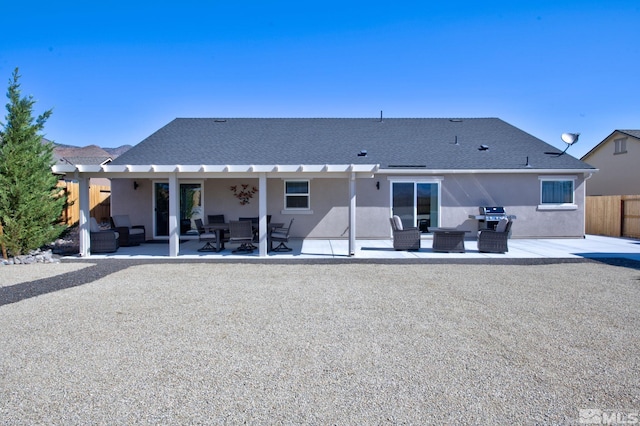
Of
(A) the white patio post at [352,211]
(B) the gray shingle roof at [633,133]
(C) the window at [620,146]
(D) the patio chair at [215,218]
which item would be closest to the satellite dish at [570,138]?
(B) the gray shingle roof at [633,133]

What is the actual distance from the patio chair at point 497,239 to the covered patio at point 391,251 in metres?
0.24

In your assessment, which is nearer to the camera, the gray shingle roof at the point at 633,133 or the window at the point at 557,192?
the window at the point at 557,192

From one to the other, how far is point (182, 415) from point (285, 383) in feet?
2.90

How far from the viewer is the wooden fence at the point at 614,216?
15.8 meters

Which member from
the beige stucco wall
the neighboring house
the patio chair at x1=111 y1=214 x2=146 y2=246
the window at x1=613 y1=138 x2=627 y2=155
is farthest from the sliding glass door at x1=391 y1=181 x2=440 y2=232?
the window at x1=613 y1=138 x2=627 y2=155

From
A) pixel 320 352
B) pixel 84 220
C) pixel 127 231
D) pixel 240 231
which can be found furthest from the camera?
pixel 127 231

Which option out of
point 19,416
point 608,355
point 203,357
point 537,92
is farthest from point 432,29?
point 19,416

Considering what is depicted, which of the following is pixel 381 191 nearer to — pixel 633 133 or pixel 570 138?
pixel 570 138

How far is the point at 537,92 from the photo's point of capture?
54.2 feet

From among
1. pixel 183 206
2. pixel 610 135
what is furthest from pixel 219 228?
pixel 610 135

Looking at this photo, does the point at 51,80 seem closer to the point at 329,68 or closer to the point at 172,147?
the point at 172,147

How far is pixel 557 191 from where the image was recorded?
50.1 ft

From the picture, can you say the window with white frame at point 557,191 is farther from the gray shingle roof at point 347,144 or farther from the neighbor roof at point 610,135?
the neighbor roof at point 610,135

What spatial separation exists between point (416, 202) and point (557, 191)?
17.7ft
